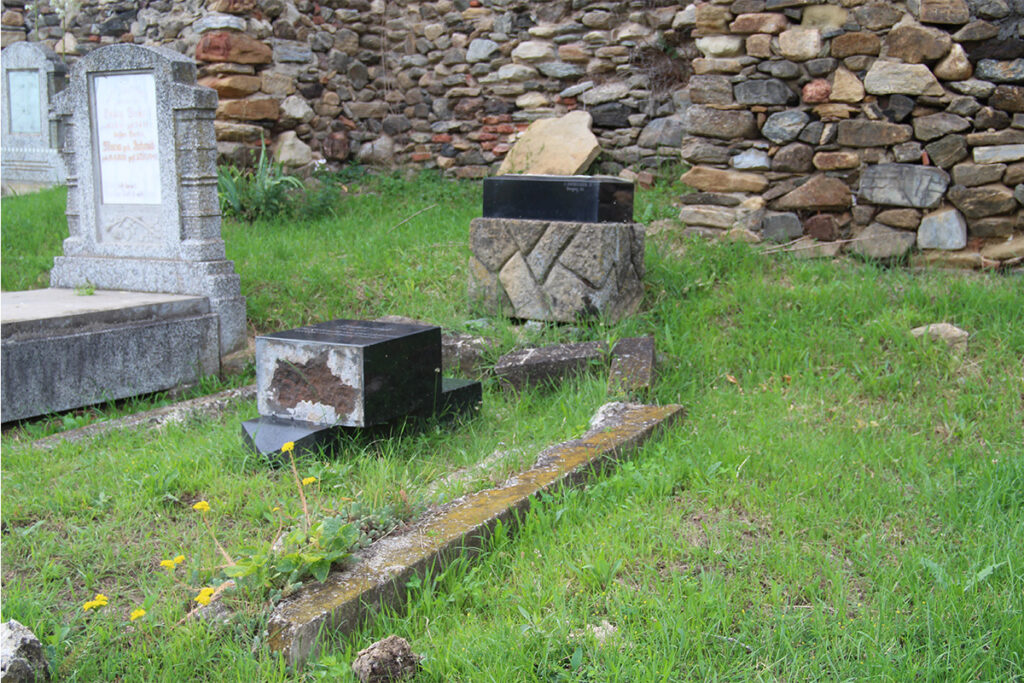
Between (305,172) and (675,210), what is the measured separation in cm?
411

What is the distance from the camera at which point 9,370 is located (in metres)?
4.34

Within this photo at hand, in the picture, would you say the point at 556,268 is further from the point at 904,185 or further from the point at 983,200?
the point at 983,200

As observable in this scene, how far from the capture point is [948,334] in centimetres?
443

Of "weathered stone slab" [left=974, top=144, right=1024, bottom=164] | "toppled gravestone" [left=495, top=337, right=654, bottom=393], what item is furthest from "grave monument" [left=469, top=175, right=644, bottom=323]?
"weathered stone slab" [left=974, top=144, right=1024, bottom=164]

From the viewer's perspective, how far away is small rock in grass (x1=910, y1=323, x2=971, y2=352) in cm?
437

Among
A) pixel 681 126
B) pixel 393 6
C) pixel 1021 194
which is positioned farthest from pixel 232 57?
pixel 1021 194

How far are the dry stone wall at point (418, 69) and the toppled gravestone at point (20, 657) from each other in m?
6.89

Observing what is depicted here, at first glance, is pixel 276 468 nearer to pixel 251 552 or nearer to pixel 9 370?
pixel 251 552

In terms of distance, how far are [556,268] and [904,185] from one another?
222 cm

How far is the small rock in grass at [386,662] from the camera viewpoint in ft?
6.91

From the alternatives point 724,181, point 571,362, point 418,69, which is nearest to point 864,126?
point 724,181

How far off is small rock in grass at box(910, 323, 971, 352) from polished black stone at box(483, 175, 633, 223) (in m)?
1.76

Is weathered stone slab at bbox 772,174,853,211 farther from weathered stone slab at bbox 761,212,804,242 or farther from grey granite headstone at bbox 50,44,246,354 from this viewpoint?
grey granite headstone at bbox 50,44,246,354

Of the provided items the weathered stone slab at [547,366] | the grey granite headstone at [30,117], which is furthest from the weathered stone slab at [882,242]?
the grey granite headstone at [30,117]
